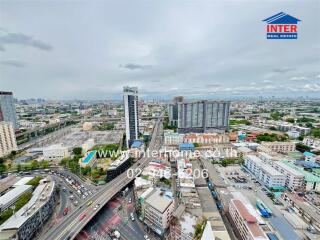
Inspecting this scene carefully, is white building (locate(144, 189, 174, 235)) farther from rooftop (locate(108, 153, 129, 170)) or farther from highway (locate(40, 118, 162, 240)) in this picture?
rooftop (locate(108, 153, 129, 170))

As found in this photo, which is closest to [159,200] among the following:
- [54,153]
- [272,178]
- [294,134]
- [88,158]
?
[272,178]

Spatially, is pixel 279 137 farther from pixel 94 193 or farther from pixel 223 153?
pixel 94 193

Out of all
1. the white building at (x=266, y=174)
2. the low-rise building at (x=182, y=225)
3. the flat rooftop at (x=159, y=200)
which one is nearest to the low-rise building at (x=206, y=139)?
the white building at (x=266, y=174)

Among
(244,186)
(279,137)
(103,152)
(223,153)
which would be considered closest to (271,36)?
(244,186)

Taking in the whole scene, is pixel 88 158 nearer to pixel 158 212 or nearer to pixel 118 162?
pixel 118 162

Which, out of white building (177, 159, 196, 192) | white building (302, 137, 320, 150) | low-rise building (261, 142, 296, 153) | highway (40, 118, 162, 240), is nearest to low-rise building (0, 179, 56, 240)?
highway (40, 118, 162, 240)

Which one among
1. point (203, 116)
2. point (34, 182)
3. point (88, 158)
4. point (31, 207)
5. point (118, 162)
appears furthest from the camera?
point (203, 116)
